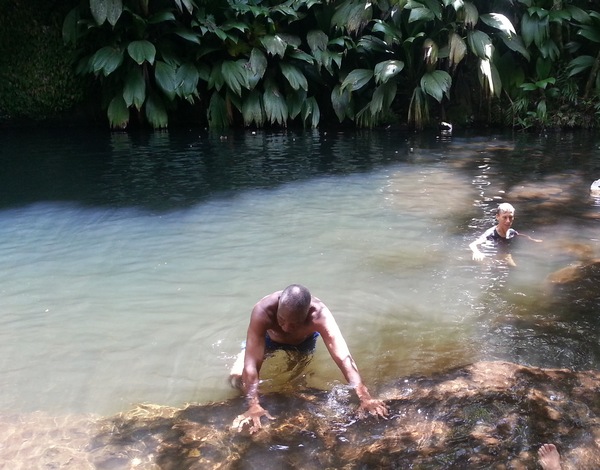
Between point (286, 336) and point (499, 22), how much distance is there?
35.1ft

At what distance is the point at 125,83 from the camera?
38.5 ft

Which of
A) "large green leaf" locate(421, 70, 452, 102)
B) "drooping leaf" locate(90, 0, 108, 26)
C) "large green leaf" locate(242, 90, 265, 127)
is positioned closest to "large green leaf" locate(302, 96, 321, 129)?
"large green leaf" locate(242, 90, 265, 127)

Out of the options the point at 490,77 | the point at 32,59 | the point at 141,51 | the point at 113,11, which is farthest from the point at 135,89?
the point at 490,77

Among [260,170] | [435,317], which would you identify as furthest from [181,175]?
[435,317]

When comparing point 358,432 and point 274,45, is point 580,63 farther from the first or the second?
point 358,432

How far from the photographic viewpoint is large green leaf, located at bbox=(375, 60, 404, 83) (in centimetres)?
1156

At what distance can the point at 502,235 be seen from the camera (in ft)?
16.3

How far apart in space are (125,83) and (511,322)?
10.3m

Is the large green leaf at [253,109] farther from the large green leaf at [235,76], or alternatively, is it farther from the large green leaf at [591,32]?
the large green leaf at [591,32]

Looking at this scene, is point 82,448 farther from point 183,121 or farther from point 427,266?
point 183,121

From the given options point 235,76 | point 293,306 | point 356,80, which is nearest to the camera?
point 293,306

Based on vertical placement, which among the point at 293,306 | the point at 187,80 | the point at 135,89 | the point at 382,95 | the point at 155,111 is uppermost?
the point at 187,80

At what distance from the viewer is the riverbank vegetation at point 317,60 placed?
1164 cm

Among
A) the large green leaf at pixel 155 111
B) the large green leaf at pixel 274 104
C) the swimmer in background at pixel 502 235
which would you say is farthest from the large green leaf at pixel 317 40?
the swimmer in background at pixel 502 235
